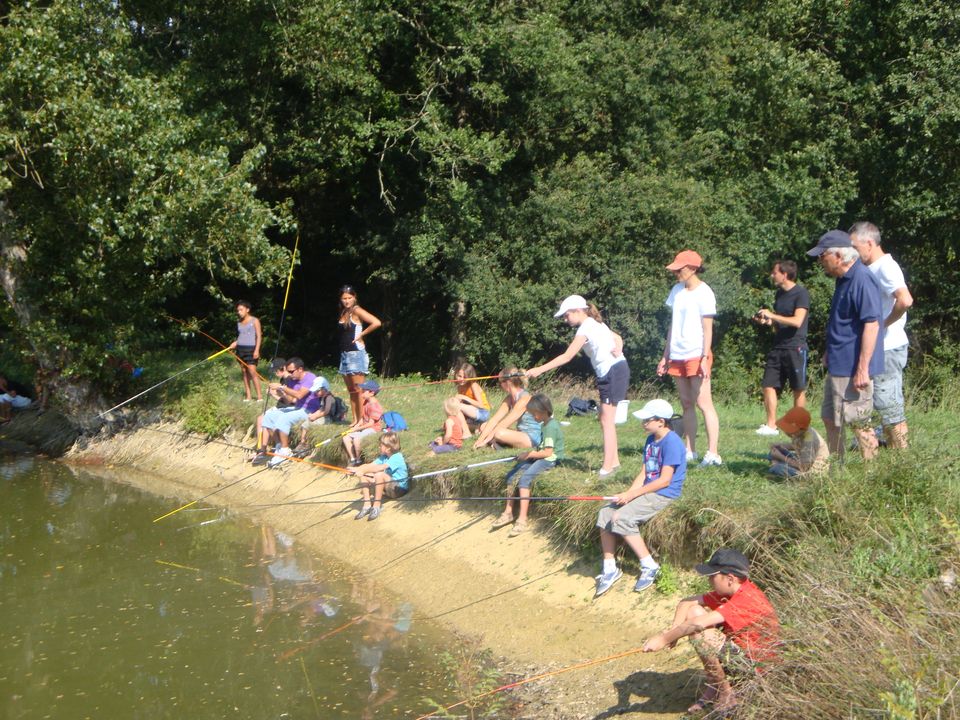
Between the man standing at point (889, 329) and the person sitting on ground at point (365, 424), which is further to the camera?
the person sitting on ground at point (365, 424)

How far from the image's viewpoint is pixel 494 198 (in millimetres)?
19328

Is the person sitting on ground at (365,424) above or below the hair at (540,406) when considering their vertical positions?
below


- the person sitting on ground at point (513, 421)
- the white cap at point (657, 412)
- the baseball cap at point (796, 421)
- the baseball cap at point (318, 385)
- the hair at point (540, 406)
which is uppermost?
the white cap at point (657, 412)

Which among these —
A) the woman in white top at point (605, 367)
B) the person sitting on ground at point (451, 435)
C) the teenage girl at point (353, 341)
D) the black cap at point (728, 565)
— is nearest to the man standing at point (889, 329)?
the black cap at point (728, 565)

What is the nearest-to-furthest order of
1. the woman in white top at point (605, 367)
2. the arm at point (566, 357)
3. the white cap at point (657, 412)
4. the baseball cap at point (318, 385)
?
the white cap at point (657, 412)
the arm at point (566, 357)
the woman in white top at point (605, 367)
the baseball cap at point (318, 385)

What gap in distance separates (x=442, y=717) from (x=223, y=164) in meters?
9.97

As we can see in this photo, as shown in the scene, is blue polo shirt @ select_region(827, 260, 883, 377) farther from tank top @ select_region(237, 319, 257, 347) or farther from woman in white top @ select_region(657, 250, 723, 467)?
tank top @ select_region(237, 319, 257, 347)

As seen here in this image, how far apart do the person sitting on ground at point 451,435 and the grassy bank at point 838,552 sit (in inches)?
44.2

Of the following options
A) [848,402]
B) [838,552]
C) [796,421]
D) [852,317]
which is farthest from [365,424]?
[838,552]

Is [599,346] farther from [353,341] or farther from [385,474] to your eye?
[353,341]

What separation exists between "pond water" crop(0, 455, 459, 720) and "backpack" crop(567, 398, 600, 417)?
3.90 meters

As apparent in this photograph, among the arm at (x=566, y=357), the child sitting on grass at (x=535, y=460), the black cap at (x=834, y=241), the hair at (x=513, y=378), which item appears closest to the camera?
the black cap at (x=834, y=241)

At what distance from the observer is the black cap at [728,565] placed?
20.7 feet

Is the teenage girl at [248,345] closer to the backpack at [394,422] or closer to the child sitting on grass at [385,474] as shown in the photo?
the backpack at [394,422]
